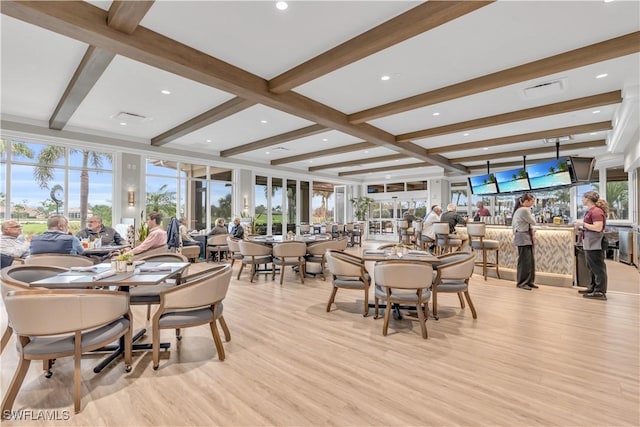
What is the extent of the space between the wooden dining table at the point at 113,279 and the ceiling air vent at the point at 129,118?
14.1 ft

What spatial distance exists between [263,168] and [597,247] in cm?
975

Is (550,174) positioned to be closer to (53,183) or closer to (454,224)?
(454,224)

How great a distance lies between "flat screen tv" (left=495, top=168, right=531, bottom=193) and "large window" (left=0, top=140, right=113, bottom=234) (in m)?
11.2

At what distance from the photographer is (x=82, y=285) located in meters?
2.52

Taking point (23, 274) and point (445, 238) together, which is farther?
point (445, 238)

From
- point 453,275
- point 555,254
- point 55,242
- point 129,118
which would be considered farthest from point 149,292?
point 555,254

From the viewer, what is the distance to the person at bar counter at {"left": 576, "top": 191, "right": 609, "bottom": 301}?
469 centimetres

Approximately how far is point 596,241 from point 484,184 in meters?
5.74

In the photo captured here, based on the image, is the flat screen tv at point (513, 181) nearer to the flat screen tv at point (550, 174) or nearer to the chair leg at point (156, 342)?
the flat screen tv at point (550, 174)

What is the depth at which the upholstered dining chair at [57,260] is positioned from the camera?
3.75 meters

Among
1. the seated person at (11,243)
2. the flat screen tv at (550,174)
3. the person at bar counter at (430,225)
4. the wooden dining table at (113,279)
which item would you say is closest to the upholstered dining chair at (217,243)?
the seated person at (11,243)

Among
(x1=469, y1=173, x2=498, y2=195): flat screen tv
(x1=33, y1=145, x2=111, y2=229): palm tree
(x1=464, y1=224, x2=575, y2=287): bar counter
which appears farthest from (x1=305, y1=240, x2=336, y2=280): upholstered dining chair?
(x1=469, y1=173, x2=498, y2=195): flat screen tv

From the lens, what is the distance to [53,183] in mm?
7293

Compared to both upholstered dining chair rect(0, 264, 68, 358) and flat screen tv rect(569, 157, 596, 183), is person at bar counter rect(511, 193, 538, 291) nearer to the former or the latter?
flat screen tv rect(569, 157, 596, 183)
